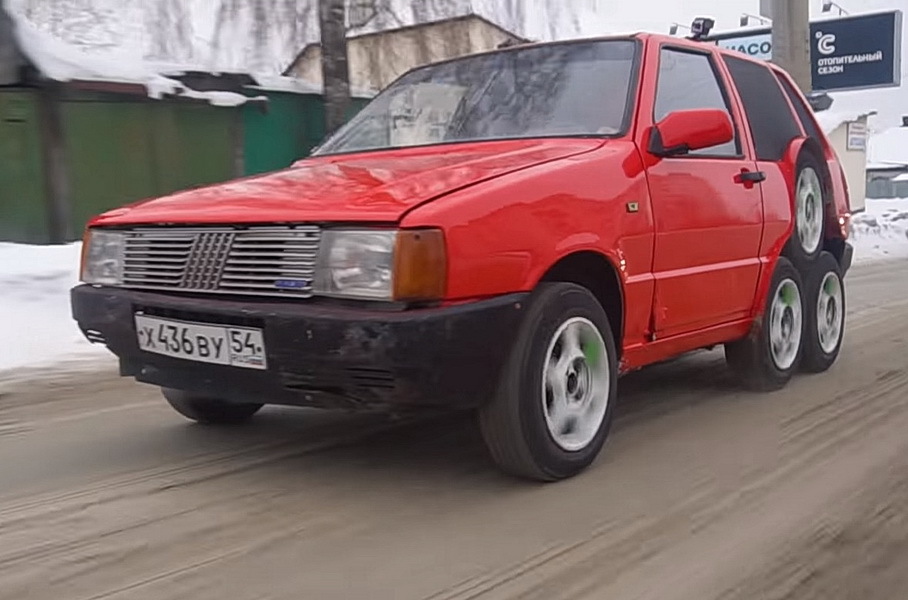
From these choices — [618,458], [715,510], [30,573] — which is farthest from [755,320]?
[30,573]

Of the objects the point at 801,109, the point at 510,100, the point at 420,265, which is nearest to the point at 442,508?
the point at 420,265

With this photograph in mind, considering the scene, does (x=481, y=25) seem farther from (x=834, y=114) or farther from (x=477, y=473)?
(x=477, y=473)

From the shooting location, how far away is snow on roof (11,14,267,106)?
11.5 metres

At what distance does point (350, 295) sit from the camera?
3.25 metres

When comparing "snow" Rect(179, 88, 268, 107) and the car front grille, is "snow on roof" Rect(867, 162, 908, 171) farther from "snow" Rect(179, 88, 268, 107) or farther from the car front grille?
the car front grille

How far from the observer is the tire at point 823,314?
570 cm

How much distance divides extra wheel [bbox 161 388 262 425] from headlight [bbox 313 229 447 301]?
1350 mm

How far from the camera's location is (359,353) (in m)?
3.16

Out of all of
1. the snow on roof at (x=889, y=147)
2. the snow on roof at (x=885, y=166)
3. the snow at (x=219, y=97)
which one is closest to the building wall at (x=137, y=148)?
the snow at (x=219, y=97)

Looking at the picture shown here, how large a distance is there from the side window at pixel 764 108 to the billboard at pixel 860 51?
23.5 metres

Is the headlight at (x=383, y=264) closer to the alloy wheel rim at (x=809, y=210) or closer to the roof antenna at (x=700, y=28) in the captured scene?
the alloy wheel rim at (x=809, y=210)

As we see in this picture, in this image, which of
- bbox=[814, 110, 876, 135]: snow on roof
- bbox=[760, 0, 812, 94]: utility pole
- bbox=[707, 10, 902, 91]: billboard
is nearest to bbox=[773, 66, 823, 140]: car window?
bbox=[760, 0, 812, 94]: utility pole

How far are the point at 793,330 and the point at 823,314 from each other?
506 millimetres

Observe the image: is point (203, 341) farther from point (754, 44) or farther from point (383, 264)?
point (754, 44)
